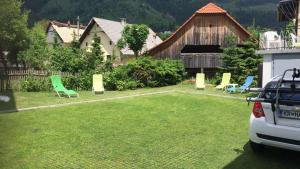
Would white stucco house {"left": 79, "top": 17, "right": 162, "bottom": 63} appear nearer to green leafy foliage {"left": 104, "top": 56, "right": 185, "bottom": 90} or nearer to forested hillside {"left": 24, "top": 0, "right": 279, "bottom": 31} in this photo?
green leafy foliage {"left": 104, "top": 56, "right": 185, "bottom": 90}

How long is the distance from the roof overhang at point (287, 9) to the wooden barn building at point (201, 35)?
4.81 meters

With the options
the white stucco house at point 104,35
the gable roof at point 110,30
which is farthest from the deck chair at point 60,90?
the white stucco house at point 104,35

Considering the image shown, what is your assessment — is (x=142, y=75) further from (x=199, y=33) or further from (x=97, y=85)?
(x=199, y=33)

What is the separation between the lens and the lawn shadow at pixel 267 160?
6.46 meters

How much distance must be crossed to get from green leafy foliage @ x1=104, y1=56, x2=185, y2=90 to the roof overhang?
849 centimetres

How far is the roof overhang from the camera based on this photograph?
70.4 feet

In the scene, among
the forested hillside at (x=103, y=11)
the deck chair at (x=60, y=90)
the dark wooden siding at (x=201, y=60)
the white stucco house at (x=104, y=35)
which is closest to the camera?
the deck chair at (x=60, y=90)

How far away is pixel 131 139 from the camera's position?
8.31 meters

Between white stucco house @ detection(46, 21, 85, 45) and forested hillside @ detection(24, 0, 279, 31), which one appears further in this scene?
forested hillside @ detection(24, 0, 279, 31)

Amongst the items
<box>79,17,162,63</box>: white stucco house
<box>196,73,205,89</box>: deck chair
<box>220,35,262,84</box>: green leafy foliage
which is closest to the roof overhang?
<box>220,35,262,84</box>: green leafy foliage

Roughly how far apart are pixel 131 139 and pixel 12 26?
31.1 m

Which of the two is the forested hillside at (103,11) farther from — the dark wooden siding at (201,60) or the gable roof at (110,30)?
the dark wooden siding at (201,60)

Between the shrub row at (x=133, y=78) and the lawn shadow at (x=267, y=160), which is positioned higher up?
the shrub row at (x=133, y=78)

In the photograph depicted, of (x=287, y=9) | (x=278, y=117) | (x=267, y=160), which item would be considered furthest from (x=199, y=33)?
(x=278, y=117)
